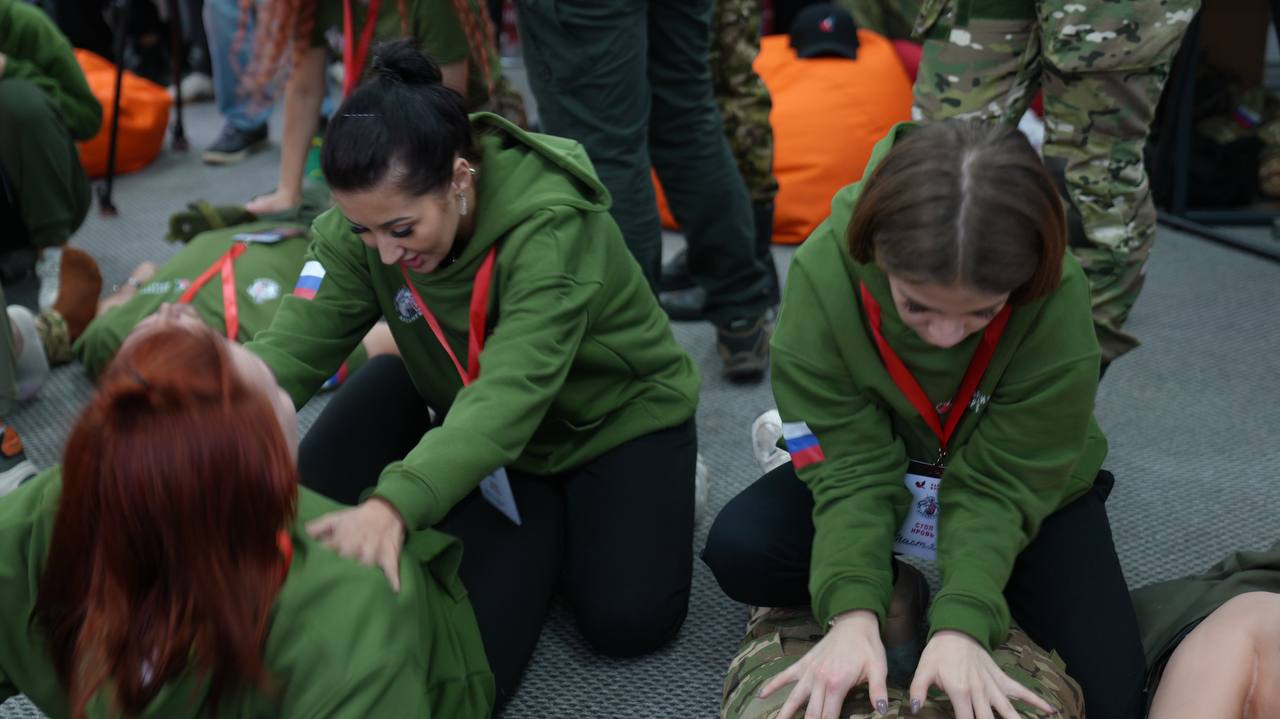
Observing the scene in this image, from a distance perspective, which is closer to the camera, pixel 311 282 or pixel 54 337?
pixel 311 282

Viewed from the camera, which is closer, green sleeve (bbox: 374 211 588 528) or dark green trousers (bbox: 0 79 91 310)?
green sleeve (bbox: 374 211 588 528)

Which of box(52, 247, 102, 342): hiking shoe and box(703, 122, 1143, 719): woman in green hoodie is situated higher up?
box(703, 122, 1143, 719): woman in green hoodie

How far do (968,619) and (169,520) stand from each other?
0.75m

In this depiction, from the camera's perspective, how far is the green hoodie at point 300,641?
37.6 inches

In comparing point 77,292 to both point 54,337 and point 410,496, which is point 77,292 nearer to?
point 54,337

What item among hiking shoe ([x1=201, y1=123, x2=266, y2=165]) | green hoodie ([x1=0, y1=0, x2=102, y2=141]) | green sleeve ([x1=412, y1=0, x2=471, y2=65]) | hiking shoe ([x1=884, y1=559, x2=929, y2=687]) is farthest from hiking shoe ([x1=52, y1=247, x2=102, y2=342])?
hiking shoe ([x1=884, y1=559, x2=929, y2=687])

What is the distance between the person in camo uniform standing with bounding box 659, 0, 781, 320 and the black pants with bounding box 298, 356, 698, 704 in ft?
2.75

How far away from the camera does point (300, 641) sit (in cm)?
96

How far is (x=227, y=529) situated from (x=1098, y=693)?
938 millimetres

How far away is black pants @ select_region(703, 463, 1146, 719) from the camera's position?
1.28m

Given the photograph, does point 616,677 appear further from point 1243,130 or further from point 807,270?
point 1243,130

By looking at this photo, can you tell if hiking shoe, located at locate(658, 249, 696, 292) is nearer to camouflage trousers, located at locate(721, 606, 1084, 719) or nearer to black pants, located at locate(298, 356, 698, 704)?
black pants, located at locate(298, 356, 698, 704)

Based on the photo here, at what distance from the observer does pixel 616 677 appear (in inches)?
59.1

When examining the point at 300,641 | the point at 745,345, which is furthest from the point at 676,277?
the point at 300,641
